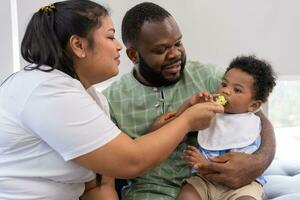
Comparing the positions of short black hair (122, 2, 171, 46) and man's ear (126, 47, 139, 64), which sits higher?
short black hair (122, 2, 171, 46)

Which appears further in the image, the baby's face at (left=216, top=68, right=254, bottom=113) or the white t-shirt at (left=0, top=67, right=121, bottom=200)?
the baby's face at (left=216, top=68, right=254, bottom=113)

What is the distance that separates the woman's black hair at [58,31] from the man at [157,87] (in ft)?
1.10

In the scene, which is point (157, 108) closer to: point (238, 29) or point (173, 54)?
point (173, 54)

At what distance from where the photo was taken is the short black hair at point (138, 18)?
1432mm

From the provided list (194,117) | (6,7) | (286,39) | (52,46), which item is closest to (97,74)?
(52,46)

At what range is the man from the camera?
1.38 m

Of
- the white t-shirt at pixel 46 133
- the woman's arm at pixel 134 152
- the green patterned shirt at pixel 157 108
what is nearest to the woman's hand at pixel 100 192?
the green patterned shirt at pixel 157 108

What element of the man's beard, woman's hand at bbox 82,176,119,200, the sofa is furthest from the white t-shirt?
the sofa

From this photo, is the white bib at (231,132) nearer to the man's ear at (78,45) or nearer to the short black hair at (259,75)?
the short black hair at (259,75)

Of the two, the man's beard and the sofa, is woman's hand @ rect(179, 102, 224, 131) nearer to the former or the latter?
the man's beard

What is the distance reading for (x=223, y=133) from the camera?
1.38m

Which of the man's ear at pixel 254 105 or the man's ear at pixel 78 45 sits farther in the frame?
the man's ear at pixel 254 105

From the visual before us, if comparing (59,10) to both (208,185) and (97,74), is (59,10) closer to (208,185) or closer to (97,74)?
(97,74)

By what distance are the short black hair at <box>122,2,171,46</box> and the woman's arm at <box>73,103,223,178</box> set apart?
0.45 m
